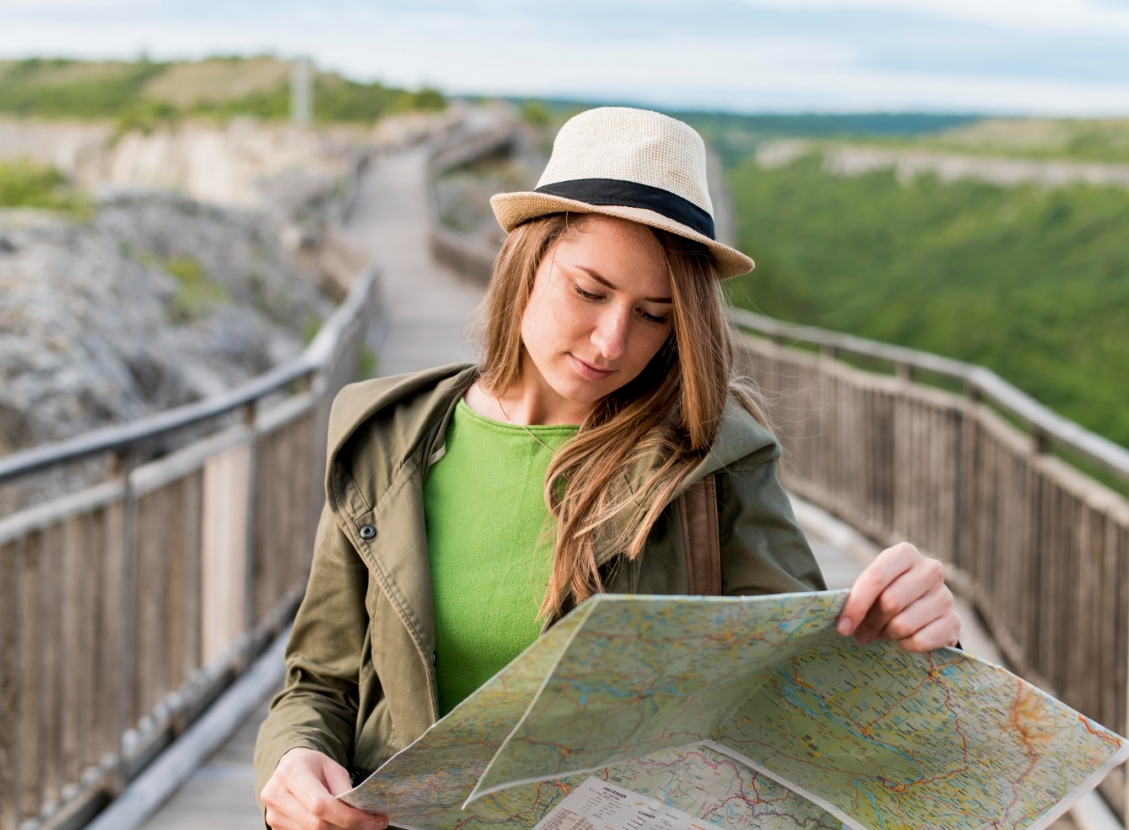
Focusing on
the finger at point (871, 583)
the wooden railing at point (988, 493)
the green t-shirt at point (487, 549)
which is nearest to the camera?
the finger at point (871, 583)

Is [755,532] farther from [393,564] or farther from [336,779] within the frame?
[336,779]

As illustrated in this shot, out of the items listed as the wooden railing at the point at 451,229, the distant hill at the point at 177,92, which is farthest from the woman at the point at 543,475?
the distant hill at the point at 177,92

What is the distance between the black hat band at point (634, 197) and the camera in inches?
63.1

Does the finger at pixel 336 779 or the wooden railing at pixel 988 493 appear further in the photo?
the wooden railing at pixel 988 493

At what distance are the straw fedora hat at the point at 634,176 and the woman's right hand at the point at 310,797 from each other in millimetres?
843

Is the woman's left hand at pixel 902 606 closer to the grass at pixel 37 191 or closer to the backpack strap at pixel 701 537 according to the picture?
the backpack strap at pixel 701 537

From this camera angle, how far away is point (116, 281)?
32.7 ft

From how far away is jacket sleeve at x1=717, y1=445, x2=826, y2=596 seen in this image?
164 centimetres

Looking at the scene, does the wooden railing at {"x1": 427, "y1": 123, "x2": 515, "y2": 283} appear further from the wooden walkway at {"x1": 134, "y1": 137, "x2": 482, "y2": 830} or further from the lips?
the lips

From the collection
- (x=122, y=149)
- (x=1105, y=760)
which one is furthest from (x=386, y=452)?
(x=122, y=149)

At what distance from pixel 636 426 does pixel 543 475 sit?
0.54 ft

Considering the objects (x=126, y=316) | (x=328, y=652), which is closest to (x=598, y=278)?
(x=328, y=652)

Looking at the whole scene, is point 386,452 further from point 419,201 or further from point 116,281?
point 419,201

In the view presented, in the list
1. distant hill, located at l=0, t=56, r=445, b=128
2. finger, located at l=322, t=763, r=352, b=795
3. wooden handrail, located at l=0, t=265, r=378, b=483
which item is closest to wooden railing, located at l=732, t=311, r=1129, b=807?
finger, located at l=322, t=763, r=352, b=795
